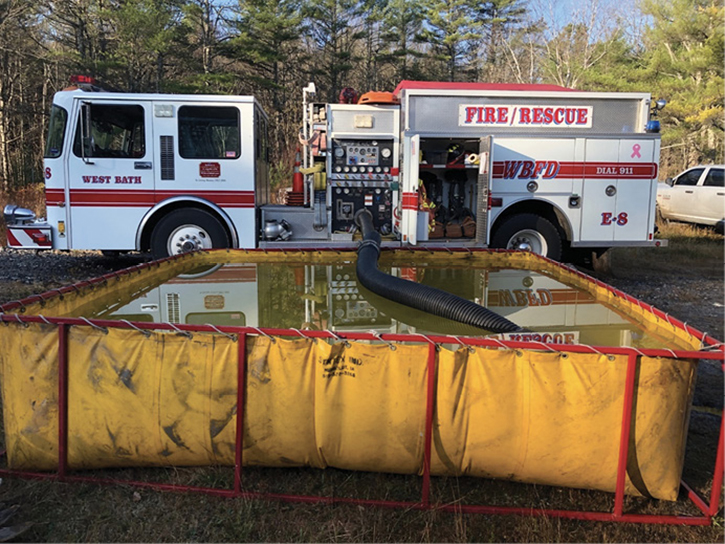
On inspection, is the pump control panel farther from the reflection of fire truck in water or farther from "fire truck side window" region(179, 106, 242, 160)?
the reflection of fire truck in water

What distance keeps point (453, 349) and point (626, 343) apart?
53.1 inches

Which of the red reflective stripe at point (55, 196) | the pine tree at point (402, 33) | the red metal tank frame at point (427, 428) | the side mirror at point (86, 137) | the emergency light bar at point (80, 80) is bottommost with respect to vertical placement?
the red metal tank frame at point (427, 428)

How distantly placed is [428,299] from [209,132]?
5.48 meters

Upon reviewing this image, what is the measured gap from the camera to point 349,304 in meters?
4.80

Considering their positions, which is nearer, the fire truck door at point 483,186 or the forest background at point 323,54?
the fire truck door at point 483,186

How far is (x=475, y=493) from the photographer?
9.93 feet

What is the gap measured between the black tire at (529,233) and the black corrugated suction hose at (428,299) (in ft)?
11.5

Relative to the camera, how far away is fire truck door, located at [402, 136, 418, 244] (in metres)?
8.15

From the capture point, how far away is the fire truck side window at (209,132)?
8.32 meters

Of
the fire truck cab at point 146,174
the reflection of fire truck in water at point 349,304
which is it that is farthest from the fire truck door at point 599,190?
the fire truck cab at point 146,174

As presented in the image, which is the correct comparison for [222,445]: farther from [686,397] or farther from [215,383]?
[686,397]

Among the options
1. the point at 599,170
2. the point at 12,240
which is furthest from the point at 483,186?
the point at 12,240

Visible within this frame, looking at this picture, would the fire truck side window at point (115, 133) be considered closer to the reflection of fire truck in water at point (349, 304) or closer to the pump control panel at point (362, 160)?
the pump control panel at point (362, 160)

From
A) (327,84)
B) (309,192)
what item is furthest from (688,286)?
(327,84)
